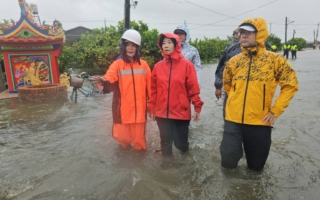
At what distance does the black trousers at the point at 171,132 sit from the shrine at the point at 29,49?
7343mm

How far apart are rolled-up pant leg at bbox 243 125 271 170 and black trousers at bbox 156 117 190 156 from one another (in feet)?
2.94

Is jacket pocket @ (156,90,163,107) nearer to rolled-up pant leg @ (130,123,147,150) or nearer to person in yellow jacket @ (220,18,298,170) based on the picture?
rolled-up pant leg @ (130,123,147,150)

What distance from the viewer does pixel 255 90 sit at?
277cm

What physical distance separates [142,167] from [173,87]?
43.7 inches

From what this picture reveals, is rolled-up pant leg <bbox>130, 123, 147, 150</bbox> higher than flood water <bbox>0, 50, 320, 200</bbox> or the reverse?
higher

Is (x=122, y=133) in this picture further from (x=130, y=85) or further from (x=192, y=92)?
(x=192, y=92)

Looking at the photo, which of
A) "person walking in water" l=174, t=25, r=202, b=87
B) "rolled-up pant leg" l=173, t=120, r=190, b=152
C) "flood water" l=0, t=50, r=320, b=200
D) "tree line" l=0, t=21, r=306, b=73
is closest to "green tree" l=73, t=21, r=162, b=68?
"tree line" l=0, t=21, r=306, b=73

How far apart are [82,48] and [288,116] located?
15.5 metres

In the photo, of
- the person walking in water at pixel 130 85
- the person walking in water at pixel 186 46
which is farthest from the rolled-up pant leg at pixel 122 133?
the person walking in water at pixel 186 46

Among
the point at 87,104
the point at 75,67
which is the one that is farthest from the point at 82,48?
the point at 87,104

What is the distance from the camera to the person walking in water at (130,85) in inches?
140

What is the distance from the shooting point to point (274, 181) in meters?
3.18

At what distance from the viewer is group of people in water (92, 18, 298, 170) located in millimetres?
2762

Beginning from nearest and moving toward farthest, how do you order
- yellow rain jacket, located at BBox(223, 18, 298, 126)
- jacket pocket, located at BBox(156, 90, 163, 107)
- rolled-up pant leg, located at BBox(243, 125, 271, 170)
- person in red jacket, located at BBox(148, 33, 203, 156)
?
yellow rain jacket, located at BBox(223, 18, 298, 126) → rolled-up pant leg, located at BBox(243, 125, 271, 170) → person in red jacket, located at BBox(148, 33, 203, 156) → jacket pocket, located at BBox(156, 90, 163, 107)
